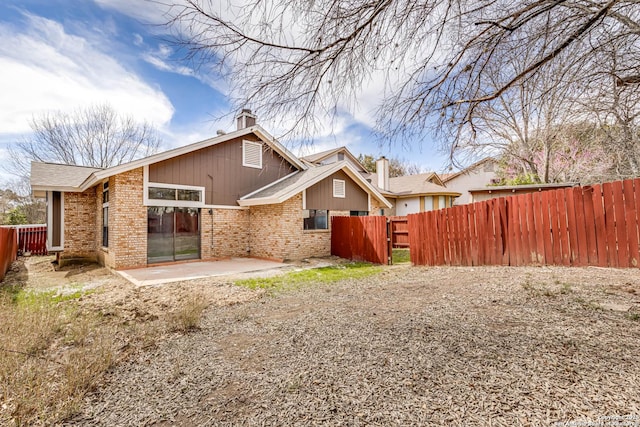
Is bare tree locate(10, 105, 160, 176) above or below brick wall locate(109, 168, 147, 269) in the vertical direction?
above

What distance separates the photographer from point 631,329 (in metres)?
2.84

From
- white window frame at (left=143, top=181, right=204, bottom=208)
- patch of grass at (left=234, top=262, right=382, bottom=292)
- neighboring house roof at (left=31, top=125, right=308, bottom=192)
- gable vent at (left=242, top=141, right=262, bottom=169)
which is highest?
gable vent at (left=242, top=141, right=262, bottom=169)

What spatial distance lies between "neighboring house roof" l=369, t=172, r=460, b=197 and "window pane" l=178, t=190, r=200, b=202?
46.0 feet

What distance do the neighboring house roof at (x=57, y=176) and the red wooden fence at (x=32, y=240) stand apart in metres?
4.42

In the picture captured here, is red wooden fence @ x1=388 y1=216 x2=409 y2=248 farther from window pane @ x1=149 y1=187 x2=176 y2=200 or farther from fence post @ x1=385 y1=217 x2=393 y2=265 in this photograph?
window pane @ x1=149 y1=187 x2=176 y2=200

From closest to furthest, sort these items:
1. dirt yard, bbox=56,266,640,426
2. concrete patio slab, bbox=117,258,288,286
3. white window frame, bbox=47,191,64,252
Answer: dirt yard, bbox=56,266,640,426, concrete patio slab, bbox=117,258,288,286, white window frame, bbox=47,191,64,252

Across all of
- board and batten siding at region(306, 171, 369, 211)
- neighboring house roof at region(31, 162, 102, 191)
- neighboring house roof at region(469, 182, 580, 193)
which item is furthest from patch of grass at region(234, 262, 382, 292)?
neighboring house roof at region(469, 182, 580, 193)

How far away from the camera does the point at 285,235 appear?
451 inches

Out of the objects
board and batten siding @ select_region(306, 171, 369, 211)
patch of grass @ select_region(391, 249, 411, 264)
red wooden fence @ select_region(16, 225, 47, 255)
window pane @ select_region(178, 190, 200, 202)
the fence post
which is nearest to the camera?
the fence post

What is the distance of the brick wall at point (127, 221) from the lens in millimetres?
9367

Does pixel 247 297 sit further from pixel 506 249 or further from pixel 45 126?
pixel 45 126

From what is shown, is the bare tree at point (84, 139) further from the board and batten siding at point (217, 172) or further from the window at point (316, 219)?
the window at point (316, 219)

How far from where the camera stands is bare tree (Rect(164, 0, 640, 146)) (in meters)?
2.93

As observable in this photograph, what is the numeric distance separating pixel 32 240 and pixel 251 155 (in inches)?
499
